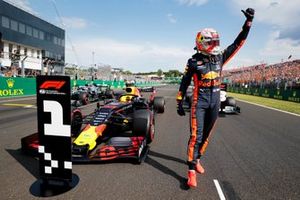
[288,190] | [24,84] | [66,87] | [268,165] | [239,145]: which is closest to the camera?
[66,87]

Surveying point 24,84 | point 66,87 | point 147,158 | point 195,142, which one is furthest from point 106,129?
point 24,84

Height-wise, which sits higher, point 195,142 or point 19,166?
point 195,142

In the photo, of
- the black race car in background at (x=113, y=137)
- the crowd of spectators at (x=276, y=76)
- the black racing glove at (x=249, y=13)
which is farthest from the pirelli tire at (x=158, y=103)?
the crowd of spectators at (x=276, y=76)

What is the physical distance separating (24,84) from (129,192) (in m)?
18.8

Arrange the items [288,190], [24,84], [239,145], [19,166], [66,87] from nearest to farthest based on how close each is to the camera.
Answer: [66,87] < [288,190] < [19,166] < [239,145] < [24,84]

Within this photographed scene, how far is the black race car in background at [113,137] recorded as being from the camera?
14.5 feet

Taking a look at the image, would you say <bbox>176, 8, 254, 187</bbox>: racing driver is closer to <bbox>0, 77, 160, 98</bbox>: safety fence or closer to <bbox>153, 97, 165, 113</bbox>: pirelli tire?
<bbox>153, 97, 165, 113</bbox>: pirelli tire

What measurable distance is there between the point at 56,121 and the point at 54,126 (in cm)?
6

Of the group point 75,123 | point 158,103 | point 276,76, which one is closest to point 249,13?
point 75,123

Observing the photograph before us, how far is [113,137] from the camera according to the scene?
511 centimetres

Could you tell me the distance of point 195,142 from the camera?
4008mm

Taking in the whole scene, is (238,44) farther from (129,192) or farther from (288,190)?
(129,192)

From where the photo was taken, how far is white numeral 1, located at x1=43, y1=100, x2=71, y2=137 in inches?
127

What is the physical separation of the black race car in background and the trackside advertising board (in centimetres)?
87
